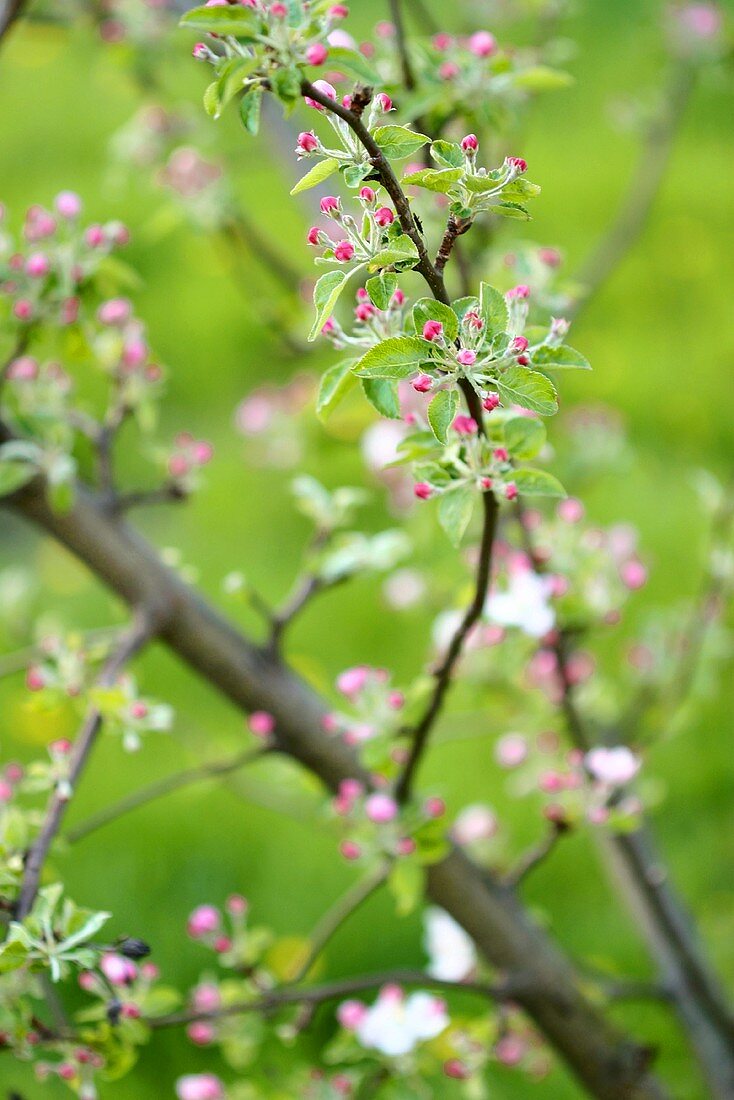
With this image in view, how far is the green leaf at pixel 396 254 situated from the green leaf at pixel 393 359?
4 centimetres

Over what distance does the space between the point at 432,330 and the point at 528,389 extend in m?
0.07

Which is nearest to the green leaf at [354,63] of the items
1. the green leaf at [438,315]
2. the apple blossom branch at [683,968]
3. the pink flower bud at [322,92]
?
the pink flower bud at [322,92]

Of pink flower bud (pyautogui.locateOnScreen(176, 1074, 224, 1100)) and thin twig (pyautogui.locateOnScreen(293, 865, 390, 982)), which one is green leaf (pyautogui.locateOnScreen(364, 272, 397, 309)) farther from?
pink flower bud (pyautogui.locateOnScreen(176, 1074, 224, 1100))

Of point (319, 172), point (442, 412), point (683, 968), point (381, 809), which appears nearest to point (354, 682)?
point (381, 809)

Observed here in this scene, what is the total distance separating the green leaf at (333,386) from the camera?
2.34 feet

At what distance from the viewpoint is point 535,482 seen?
0.75m

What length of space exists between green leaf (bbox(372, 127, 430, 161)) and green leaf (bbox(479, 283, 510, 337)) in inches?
3.4

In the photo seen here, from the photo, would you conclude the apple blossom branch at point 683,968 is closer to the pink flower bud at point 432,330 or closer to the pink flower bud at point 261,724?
the pink flower bud at point 261,724

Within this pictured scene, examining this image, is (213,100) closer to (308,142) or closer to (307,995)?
(308,142)

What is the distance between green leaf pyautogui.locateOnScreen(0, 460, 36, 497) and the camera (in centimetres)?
108

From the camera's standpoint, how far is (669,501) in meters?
2.68

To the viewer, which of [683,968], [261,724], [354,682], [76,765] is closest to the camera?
[76,765]

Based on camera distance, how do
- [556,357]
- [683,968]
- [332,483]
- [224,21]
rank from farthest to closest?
[332,483] → [683,968] → [556,357] → [224,21]

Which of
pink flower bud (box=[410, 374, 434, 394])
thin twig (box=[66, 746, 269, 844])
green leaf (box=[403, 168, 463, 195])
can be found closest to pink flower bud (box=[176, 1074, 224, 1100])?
thin twig (box=[66, 746, 269, 844])
